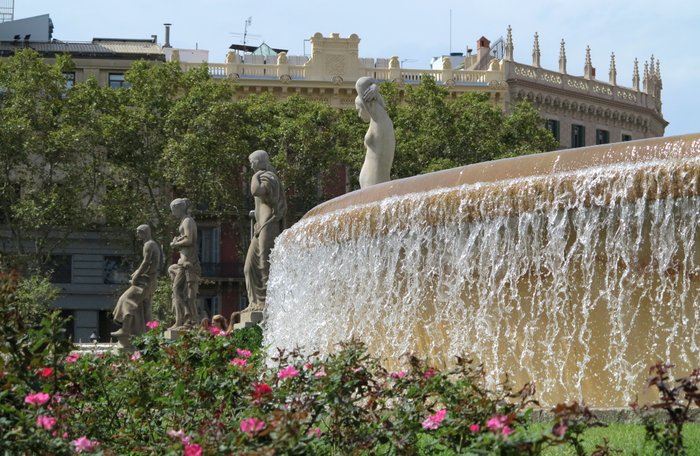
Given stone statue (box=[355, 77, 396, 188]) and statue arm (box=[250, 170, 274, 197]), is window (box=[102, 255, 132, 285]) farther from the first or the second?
stone statue (box=[355, 77, 396, 188])

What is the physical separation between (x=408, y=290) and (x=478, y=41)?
63979 mm

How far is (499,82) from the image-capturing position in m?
63.5

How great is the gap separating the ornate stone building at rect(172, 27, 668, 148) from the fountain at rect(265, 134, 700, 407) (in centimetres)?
4570

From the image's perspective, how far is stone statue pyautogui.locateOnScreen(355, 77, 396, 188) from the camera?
16250mm

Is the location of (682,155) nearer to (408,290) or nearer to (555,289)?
(555,289)

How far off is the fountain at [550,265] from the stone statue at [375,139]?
3.64 metres

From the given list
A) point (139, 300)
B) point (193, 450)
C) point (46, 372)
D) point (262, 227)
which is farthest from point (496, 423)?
point (139, 300)

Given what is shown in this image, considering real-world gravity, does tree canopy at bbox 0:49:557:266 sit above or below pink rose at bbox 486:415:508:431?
above

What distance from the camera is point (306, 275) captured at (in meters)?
14.2

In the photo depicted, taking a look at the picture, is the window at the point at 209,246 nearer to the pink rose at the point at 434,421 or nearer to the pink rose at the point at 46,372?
the pink rose at the point at 46,372

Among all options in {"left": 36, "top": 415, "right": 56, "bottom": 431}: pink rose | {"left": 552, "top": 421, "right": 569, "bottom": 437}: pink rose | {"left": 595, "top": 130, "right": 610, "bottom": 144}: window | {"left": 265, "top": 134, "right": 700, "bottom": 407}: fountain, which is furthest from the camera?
{"left": 595, "top": 130, "right": 610, "bottom": 144}: window

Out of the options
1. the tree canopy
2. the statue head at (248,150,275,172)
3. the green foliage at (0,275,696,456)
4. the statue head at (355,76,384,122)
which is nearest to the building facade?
the tree canopy

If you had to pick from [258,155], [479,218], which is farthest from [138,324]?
[479,218]

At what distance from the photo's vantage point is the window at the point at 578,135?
6894 cm
